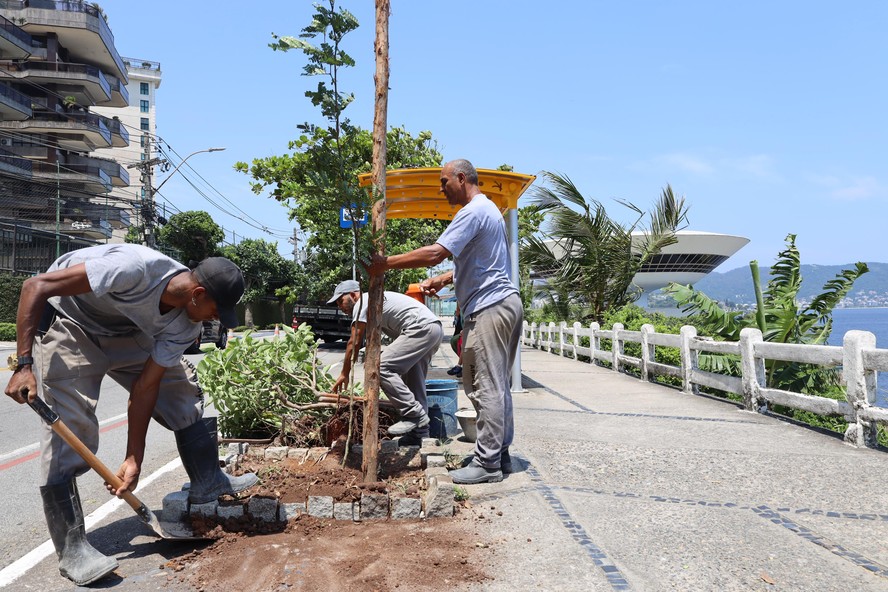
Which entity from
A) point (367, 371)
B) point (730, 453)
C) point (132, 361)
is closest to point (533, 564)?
point (367, 371)

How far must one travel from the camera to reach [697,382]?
10188 millimetres

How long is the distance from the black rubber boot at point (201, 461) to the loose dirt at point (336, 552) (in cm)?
13

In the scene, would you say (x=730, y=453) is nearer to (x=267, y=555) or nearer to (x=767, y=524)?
(x=767, y=524)

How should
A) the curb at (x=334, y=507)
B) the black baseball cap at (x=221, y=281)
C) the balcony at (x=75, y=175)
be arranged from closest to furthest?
the black baseball cap at (x=221, y=281)
the curb at (x=334, y=507)
the balcony at (x=75, y=175)

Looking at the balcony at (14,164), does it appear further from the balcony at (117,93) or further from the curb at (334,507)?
the curb at (334,507)

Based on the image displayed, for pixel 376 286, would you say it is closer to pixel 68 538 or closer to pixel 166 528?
pixel 166 528

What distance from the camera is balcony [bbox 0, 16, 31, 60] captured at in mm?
47219

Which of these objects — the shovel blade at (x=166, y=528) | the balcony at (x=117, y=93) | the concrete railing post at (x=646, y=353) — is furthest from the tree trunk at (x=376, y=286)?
the balcony at (x=117, y=93)

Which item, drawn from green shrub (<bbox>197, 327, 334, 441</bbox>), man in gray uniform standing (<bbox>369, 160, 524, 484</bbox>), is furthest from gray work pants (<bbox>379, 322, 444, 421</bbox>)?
man in gray uniform standing (<bbox>369, 160, 524, 484</bbox>)

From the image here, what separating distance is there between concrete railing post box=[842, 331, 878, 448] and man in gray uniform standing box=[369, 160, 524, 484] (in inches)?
138

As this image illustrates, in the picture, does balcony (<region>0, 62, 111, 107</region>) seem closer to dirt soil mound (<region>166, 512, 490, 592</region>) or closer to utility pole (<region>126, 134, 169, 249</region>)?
utility pole (<region>126, 134, 169, 249</region>)

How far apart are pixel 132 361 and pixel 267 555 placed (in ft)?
4.14

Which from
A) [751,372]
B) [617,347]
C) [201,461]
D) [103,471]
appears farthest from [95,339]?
[617,347]

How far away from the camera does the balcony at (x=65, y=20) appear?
50406mm
